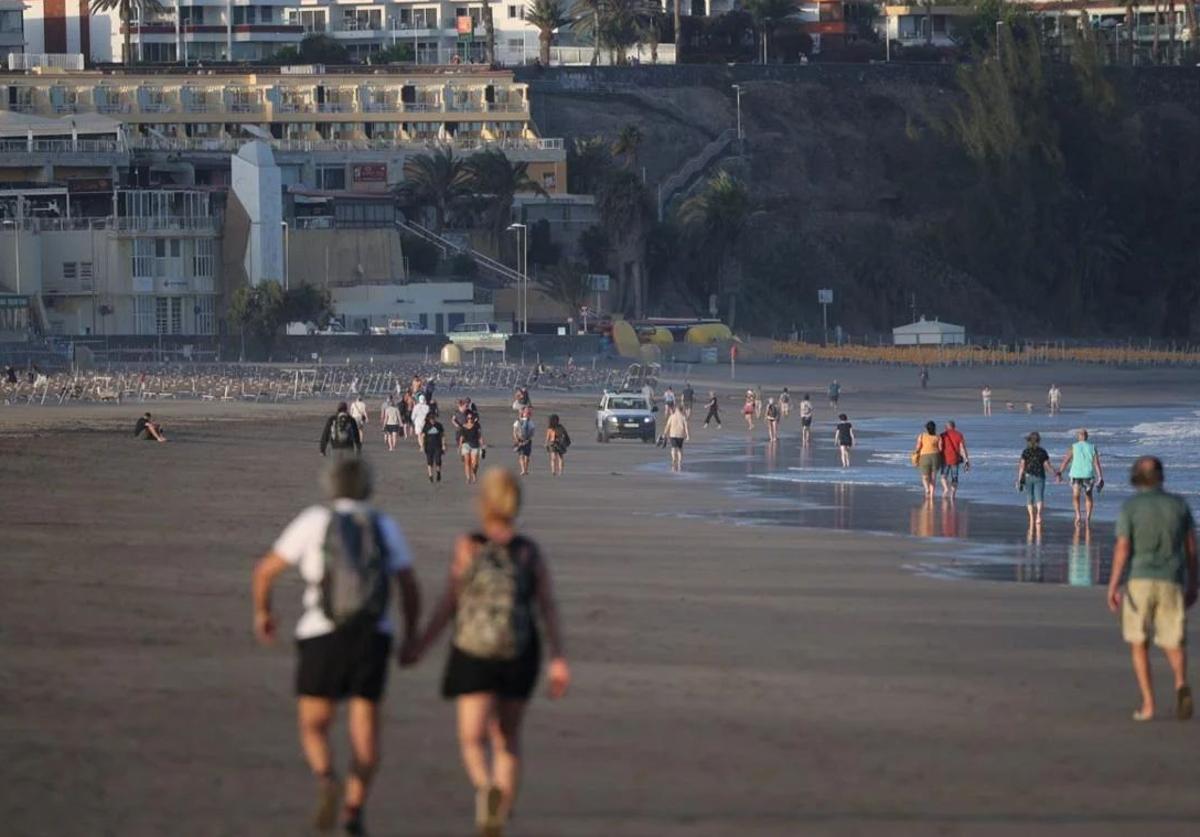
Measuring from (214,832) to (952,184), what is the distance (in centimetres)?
10675

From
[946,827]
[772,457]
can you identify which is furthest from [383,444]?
[946,827]

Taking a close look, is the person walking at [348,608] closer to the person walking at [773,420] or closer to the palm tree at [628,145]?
the person walking at [773,420]

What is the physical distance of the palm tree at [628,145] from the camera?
106062 millimetres

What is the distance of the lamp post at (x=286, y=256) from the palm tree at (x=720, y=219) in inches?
743

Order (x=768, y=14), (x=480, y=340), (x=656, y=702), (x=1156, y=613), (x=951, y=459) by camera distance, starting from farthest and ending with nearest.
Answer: (x=768, y=14) < (x=480, y=340) < (x=951, y=459) < (x=656, y=702) < (x=1156, y=613)

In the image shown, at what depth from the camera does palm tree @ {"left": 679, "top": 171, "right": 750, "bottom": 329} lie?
9825 cm

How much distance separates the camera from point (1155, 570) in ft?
39.4

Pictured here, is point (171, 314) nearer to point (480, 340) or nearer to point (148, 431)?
point (480, 340)

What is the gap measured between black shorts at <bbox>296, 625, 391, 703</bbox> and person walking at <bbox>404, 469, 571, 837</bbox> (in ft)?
0.69

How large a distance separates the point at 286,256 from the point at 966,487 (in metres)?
55.8

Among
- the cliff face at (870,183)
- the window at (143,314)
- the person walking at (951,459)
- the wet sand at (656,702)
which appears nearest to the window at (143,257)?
the window at (143,314)

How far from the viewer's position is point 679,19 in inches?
5143

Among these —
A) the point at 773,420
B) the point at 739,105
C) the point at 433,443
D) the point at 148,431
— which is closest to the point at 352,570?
the point at 433,443

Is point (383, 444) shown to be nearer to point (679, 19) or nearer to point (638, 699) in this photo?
point (638, 699)
